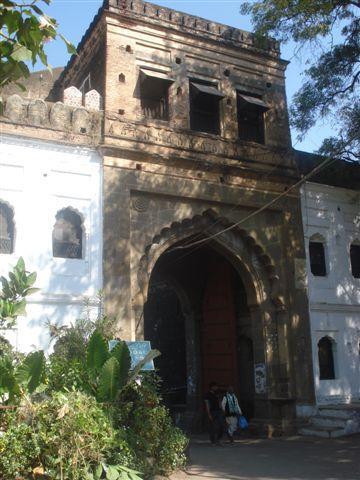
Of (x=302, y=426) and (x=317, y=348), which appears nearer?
(x=302, y=426)

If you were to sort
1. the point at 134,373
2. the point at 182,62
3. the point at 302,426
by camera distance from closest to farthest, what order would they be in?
the point at 134,373, the point at 302,426, the point at 182,62

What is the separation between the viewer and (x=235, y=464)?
9.60 meters

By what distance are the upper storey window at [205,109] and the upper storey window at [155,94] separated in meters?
0.79

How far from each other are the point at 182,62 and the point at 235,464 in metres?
9.61

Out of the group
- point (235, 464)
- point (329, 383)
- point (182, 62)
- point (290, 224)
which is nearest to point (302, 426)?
point (329, 383)

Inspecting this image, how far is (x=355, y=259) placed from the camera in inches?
624

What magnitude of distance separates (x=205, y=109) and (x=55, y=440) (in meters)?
10.4

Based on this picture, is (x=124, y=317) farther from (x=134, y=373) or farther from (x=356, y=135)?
(x=356, y=135)

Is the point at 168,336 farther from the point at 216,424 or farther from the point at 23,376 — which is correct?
the point at 23,376

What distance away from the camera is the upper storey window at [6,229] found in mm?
11086

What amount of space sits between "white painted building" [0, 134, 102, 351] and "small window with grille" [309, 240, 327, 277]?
625cm

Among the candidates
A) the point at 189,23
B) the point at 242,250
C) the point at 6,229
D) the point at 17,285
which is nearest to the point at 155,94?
the point at 189,23

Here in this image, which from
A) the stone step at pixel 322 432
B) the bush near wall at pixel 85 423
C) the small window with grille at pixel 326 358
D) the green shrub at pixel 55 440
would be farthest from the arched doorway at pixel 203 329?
the green shrub at pixel 55 440

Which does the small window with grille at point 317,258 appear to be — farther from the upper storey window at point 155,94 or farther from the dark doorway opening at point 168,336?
the upper storey window at point 155,94
